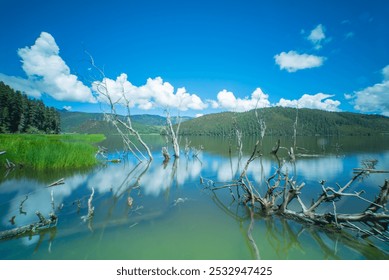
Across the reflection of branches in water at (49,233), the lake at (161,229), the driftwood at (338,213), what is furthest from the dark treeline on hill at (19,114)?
Result: the driftwood at (338,213)

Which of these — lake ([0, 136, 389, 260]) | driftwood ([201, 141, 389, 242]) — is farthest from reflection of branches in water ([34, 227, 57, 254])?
driftwood ([201, 141, 389, 242])

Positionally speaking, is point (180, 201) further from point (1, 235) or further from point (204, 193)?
point (1, 235)

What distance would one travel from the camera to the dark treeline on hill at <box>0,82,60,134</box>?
198ft

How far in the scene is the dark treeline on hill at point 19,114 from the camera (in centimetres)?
6028

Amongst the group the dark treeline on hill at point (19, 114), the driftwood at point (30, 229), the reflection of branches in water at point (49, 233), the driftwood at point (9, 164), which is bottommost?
the reflection of branches in water at point (49, 233)

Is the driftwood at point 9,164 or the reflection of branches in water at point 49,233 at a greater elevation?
the driftwood at point 9,164

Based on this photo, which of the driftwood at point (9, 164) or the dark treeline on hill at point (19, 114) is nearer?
the driftwood at point (9, 164)

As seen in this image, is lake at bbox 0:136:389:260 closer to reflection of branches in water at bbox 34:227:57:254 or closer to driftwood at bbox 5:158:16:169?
reflection of branches in water at bbox 34:227:57:254

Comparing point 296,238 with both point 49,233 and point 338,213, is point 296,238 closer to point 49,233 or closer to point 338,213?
point 338,213

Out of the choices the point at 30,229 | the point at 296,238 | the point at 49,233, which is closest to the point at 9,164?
the point at 30,229

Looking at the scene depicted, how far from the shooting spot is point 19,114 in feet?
215

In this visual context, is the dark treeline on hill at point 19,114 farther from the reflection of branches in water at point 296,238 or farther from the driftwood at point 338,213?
the reflection of branches in water at point 296,238

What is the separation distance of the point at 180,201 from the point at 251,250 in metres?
5.58
